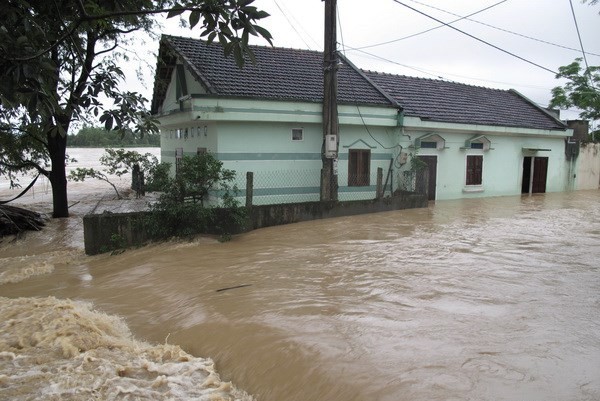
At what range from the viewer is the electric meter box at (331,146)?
12.7 meters

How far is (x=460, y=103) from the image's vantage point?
1819cm

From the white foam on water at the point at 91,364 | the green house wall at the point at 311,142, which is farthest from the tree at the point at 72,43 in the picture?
the green house wall at the point at 311,142

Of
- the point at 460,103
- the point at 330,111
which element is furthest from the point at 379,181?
the point at 460,103

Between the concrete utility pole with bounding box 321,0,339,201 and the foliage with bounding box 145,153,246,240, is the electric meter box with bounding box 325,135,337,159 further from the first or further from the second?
the foliage with bounding box 145,153,246,240

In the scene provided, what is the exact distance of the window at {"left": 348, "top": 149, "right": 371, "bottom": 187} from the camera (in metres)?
14.5

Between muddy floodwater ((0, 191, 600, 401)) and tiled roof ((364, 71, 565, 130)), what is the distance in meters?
6.64

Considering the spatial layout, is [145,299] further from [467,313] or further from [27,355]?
[467,313]

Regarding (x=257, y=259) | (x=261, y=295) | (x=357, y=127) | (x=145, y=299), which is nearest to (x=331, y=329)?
(x=261, y=295)

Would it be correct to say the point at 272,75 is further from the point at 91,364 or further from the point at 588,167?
the point at 588,167

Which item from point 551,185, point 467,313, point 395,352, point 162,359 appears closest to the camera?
point 395,352

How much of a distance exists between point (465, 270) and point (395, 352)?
3453 millimetres

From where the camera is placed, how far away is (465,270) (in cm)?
741

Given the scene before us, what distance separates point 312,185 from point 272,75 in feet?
11.7

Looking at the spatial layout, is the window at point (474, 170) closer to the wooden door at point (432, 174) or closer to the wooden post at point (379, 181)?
the wooden door at point (432, 174)
